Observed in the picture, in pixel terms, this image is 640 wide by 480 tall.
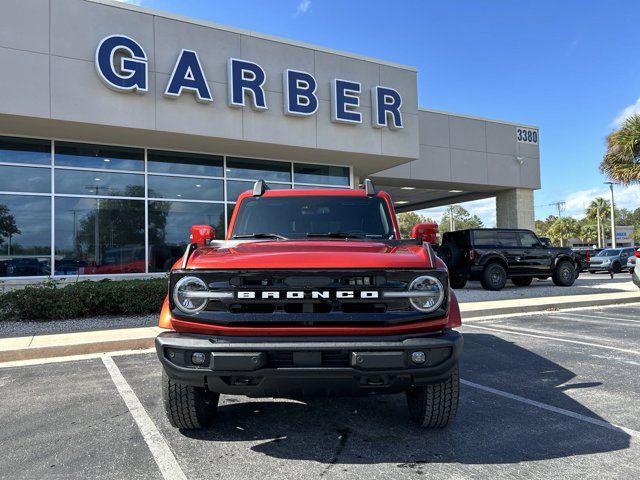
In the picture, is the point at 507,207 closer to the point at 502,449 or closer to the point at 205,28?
the point at 205,28

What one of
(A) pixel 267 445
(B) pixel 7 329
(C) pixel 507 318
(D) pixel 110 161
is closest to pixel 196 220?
(D) pixel 110 161

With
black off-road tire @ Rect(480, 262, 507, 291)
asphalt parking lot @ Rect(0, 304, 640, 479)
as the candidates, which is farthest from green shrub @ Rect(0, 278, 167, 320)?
black off-road tire @ Rect(480, 262, 507, 291)

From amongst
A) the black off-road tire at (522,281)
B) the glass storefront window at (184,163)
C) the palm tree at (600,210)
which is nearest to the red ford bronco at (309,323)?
the glass storefront window at (184,163)

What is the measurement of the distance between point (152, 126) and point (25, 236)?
4.31 meters

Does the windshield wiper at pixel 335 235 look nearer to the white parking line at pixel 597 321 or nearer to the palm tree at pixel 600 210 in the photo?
the white parking line at pixel 597 321

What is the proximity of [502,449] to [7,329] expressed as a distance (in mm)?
8201

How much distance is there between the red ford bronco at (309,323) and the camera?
9.12 ft

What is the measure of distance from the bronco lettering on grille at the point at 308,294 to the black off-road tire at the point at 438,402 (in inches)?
32.8

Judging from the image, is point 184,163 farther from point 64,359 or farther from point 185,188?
point 64,359

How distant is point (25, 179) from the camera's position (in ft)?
38.9

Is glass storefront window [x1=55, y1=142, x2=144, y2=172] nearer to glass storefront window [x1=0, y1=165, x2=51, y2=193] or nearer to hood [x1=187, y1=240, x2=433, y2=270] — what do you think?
glass storefront window [x1=0, y1=165, x2=51, y2=193]

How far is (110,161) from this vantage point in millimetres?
12781

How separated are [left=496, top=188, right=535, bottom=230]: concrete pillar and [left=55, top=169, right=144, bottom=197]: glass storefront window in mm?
16550

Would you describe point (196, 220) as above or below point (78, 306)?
above
